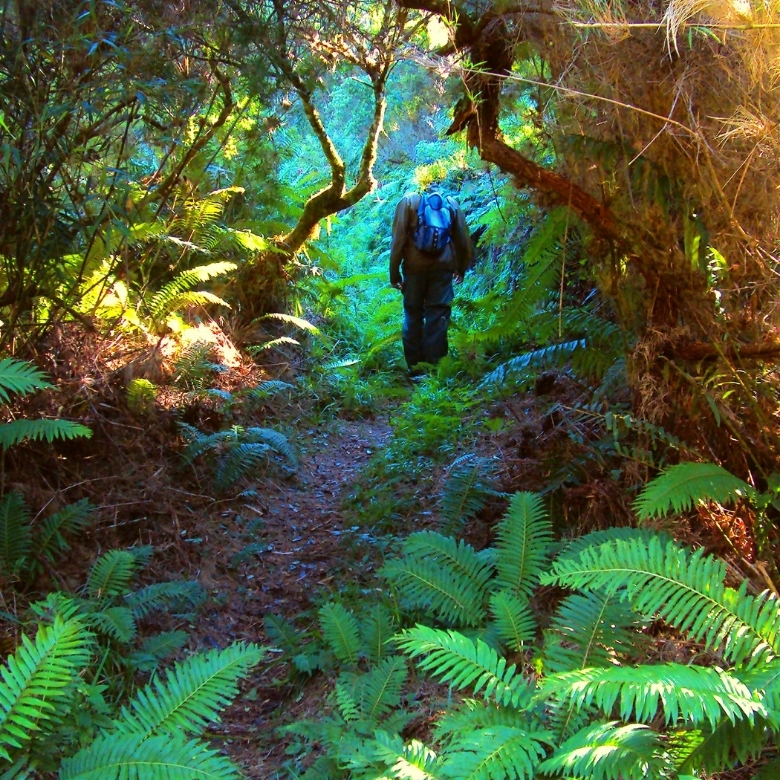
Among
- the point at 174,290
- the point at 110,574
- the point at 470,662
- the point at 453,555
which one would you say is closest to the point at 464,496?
the point at 453,555

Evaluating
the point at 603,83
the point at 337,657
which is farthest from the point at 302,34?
the point at 337,657

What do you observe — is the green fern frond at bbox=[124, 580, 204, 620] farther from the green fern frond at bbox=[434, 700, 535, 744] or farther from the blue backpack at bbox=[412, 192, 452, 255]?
the blue backpack at bbox=[412, 192, 452, 255]

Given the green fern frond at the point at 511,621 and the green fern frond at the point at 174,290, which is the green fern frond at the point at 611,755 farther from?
the green fern frond at the point at 174,290

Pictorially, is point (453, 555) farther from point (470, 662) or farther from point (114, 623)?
point (114, 623)

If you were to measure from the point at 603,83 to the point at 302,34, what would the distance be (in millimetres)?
2812

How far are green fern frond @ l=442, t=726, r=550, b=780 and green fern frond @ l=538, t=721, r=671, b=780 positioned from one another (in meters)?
0.07

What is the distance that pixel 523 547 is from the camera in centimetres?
338

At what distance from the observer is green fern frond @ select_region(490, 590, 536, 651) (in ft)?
9.77

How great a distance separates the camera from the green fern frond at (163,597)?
3797 mm

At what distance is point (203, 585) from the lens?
4504mm

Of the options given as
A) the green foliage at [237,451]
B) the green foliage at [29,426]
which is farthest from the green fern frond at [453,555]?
the green foliage at [237,451]

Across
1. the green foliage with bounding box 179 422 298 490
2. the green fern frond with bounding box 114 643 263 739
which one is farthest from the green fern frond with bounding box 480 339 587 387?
the green fern frond with bounding box 114 643 263 739

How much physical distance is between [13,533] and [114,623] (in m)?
0.85

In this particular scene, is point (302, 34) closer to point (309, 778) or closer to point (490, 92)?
point (490, 92)
